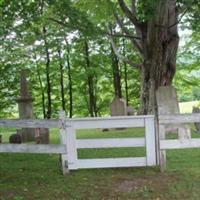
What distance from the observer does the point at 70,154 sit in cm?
768

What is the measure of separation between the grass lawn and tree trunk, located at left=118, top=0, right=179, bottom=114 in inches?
244

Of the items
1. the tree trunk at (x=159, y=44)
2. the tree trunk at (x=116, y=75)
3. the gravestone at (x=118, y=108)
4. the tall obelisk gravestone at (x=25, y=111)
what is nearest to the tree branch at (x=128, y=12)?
the tree trunk at (x=159, y=44)

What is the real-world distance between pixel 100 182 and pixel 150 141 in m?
1.33

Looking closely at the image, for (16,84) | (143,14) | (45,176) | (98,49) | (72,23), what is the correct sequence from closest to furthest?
(45,176) < (143,14) < (72,23) < (16,84) < (98,49)

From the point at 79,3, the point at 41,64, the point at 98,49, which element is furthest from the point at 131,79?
the point at 79,3

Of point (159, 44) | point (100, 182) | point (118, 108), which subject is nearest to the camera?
point (100, 182)

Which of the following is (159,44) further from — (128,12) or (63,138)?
(63,138)

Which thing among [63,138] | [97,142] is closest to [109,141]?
[97,142]

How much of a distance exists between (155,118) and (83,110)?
2264cm

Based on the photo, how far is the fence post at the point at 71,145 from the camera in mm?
7613

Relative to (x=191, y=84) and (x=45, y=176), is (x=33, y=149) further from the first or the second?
(x=191, y=84)

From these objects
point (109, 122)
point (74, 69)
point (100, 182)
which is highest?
point (74, 69)

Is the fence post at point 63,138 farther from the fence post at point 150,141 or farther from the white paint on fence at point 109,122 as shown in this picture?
the fence post at point 150,141

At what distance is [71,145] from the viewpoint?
7637 mm
